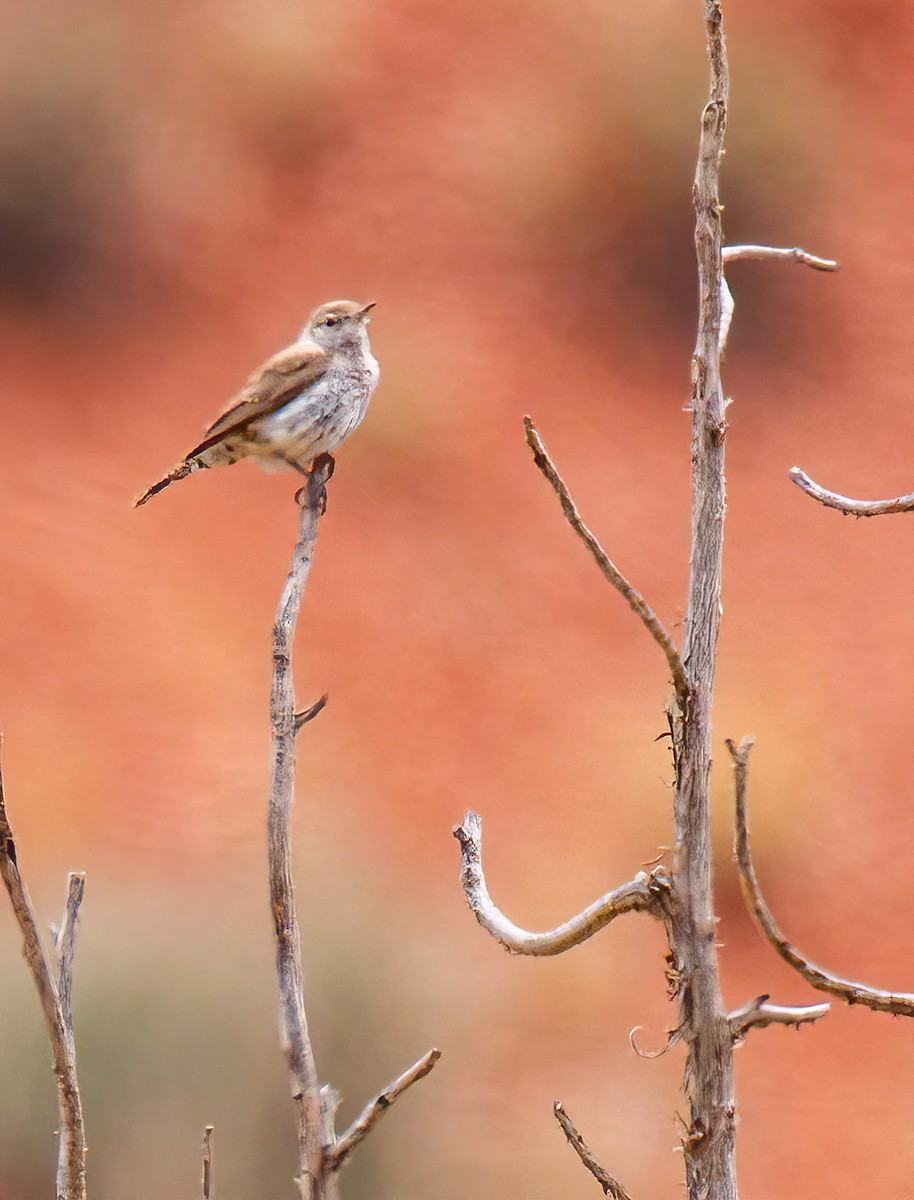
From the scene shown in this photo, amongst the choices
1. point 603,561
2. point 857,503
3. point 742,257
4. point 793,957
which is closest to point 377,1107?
point 793,957

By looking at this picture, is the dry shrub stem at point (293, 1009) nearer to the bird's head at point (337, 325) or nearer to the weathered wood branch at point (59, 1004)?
the weathered wood branch at point (59, 1004)

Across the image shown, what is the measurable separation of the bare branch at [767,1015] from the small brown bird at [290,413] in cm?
86

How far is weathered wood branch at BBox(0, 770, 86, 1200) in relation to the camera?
92 centimetres

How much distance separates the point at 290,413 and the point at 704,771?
31.4 inches

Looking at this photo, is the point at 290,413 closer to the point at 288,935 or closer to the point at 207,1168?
the point at 288,935

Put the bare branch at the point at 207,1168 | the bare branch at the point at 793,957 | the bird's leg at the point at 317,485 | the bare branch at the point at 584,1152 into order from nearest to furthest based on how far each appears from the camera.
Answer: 1. the bare branch at the point at 793,957
2. the bare branch at the point at 584,1152
3. the bare branch at the point at 207,1168
4. the bird's leg at the point at 317,485

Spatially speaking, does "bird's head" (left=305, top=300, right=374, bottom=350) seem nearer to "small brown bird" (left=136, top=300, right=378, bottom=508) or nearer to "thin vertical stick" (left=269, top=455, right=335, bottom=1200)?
"small brown bird" (left=136, top=300, right=378, bottom=508)

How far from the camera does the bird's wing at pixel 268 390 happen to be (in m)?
1.58

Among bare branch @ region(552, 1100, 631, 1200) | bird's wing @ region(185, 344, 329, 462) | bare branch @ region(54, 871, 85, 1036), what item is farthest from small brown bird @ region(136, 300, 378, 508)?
bare branch @ region(552, 1100, 631, 1200)

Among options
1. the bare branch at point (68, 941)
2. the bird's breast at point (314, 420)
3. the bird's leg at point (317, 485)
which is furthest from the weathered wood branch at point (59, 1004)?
the bird's breast at point (314, 420)

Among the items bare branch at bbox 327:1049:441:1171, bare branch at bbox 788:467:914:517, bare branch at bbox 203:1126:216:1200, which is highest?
bare branch at bbox 788:467:914:517

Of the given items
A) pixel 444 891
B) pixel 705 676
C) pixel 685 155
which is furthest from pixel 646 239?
Answer: pixel 705 676

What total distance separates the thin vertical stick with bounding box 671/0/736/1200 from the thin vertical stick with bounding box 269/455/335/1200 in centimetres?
35

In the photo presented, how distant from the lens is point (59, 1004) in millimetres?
979
